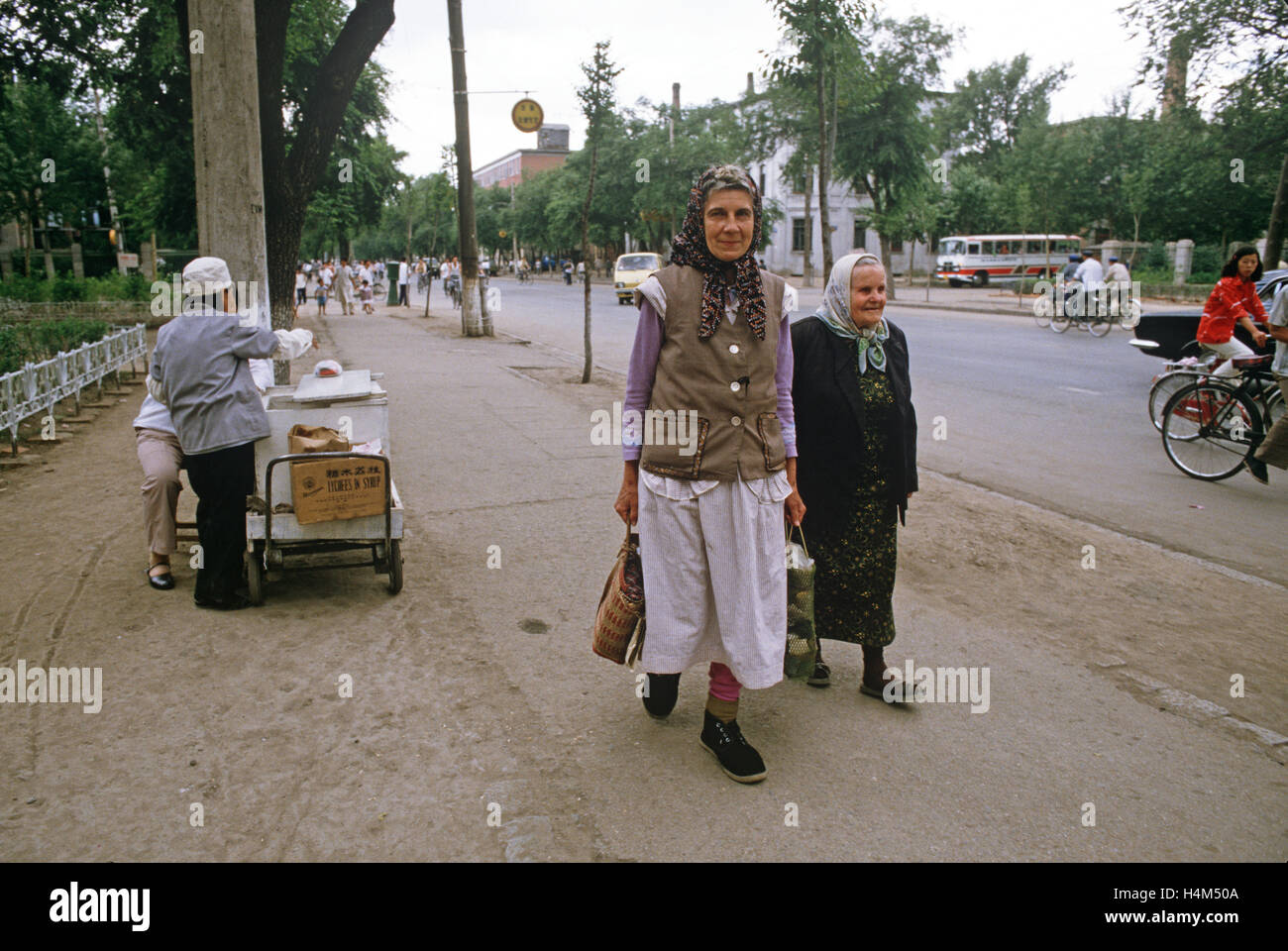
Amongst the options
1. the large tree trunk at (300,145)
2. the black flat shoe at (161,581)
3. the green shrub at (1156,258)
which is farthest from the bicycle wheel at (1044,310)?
the black flat shoe at (161,581)

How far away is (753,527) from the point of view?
318cm

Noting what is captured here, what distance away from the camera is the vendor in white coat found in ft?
15.2

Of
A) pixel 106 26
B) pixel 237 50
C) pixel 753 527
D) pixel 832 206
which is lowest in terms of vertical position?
pixel 753 527

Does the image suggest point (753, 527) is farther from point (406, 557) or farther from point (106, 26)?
point (106, 26)

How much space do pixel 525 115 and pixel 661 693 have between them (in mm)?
18012

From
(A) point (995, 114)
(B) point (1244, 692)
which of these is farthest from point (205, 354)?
(A) point (995, 114)

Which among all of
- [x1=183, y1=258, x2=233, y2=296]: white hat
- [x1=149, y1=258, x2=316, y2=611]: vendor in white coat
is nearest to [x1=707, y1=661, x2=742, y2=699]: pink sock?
[x1=149, y1=258, x2=316, y2=611]: vendor in white coat

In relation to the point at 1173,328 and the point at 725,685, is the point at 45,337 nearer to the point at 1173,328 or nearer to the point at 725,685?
the point at 725,685

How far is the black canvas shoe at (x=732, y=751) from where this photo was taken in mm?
3270

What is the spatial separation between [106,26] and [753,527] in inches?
544

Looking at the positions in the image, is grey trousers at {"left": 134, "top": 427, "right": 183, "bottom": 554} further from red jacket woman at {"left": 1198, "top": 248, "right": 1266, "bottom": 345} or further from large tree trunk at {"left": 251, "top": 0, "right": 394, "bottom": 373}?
red jacket woman at {"left": 1198, "top": 248, "right": 1266, "bottom": 345}

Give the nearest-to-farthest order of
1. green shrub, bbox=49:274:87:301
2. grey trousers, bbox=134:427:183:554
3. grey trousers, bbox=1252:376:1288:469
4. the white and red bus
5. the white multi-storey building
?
1. grey trousers, bbox=134:427:183:554
2. grey trousers, bbox=1252:376:1288:469
3. green shrub, bbox=49:274:87:301
4. the white and red bus
5. the white multi-storey building

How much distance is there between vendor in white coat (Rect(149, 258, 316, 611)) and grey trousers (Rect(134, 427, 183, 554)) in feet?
0.89

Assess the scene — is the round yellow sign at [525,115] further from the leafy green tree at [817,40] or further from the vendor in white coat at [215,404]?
the vendor in white coat at [215,404]
